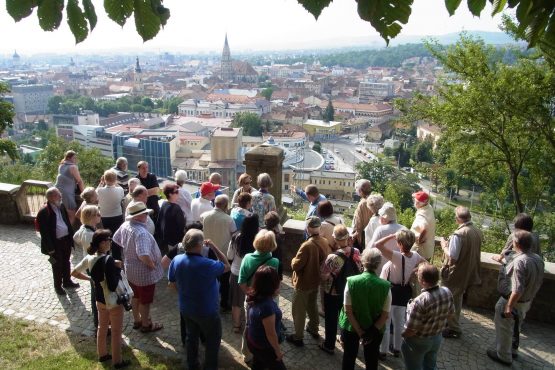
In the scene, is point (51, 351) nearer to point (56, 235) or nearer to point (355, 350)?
point (56, 235)

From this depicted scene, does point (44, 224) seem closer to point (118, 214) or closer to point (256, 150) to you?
point (118, 214)

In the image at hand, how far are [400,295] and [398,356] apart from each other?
533mm

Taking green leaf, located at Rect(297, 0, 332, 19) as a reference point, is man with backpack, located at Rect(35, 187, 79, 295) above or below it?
below

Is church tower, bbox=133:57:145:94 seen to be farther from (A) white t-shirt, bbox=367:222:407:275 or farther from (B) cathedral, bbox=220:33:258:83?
(A) white t-shirt, bbox=367:222:407:275

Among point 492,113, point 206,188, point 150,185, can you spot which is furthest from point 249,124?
point 206,188

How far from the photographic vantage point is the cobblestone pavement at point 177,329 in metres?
3.52

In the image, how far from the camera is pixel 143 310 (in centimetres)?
371

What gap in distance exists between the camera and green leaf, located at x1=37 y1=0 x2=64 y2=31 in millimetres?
1134

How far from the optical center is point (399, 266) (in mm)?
3277

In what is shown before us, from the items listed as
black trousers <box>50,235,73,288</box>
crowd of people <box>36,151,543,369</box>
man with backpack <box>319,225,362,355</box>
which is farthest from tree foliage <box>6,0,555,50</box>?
black trousers <box>50,235,73,288</box>

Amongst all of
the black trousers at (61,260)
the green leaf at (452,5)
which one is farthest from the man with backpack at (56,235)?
the green leaf at (452,5)

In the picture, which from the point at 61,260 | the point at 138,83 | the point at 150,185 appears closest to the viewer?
the point at 61,260

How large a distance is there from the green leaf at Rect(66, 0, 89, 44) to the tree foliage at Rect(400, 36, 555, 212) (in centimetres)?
800

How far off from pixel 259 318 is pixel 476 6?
2038 mm
